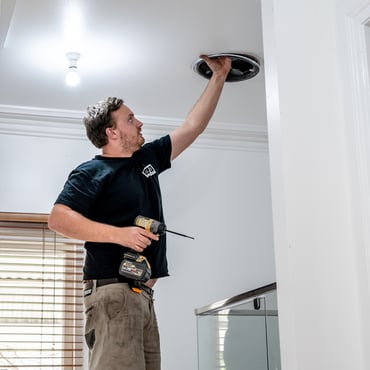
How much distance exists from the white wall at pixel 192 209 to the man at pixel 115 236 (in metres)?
1.44

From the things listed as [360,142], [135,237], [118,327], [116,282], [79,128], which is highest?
[79,128]

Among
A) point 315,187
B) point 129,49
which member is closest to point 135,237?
point 315,187

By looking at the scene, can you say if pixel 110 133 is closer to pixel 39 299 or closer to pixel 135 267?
pixel 135 267

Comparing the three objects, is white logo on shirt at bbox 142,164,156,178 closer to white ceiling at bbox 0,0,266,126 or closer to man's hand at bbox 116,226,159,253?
man's hand at bbox 116,226,159,253

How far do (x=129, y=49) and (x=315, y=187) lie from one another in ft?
6.06

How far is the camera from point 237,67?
11.5 ft

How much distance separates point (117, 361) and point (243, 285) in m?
2.06

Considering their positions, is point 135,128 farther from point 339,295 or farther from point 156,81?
point 339,295

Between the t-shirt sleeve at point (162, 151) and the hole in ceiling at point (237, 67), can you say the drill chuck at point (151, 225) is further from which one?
the hole in ceiling at point (237, 67)

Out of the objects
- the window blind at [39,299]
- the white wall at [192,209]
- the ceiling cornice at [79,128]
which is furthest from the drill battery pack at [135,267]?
the ceiling cornice at [79,128]

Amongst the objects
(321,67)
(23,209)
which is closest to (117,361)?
(321,67)

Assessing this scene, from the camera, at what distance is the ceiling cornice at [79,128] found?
4.05 meters

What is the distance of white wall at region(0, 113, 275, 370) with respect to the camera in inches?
159


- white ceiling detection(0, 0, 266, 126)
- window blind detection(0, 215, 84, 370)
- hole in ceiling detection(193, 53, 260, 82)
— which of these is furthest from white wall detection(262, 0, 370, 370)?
window blind detection(0, 215, 84, 370)
